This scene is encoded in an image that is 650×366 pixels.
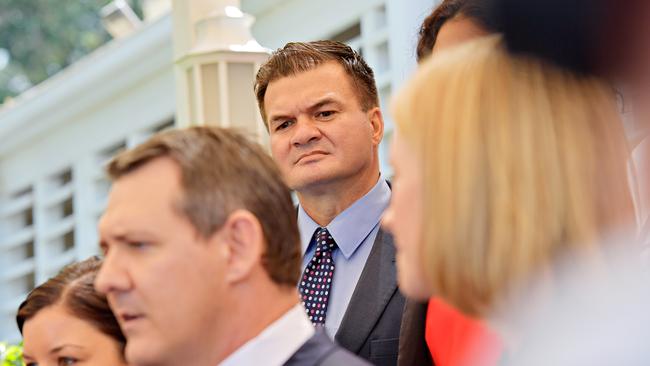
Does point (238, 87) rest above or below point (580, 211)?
above

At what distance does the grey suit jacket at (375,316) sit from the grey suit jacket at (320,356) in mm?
832

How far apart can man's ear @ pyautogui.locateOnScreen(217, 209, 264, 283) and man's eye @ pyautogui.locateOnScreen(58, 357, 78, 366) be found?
2.23 ft

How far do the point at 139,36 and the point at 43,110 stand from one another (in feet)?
4.51

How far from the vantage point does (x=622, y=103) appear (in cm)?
149

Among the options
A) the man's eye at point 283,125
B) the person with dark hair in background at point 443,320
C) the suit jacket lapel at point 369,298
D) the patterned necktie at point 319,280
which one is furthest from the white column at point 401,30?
the person with dark hair in background at point 443,320

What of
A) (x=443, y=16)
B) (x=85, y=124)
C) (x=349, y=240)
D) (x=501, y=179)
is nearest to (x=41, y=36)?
(x=85, y=124)

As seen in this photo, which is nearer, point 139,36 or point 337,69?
point 337,69

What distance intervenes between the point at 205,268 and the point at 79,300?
2.34ft

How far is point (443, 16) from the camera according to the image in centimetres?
228

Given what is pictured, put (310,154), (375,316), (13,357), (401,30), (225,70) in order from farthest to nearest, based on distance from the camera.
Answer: (401,30) → (225,70) → (13,357) → (310,154) → (375,316)

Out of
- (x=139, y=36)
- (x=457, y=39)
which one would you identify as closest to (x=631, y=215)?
(x=457, y=39)

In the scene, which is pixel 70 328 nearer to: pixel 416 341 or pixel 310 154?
pixel 416 341

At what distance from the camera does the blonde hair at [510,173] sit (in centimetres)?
131

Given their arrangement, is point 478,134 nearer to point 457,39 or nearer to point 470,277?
point 470,277
